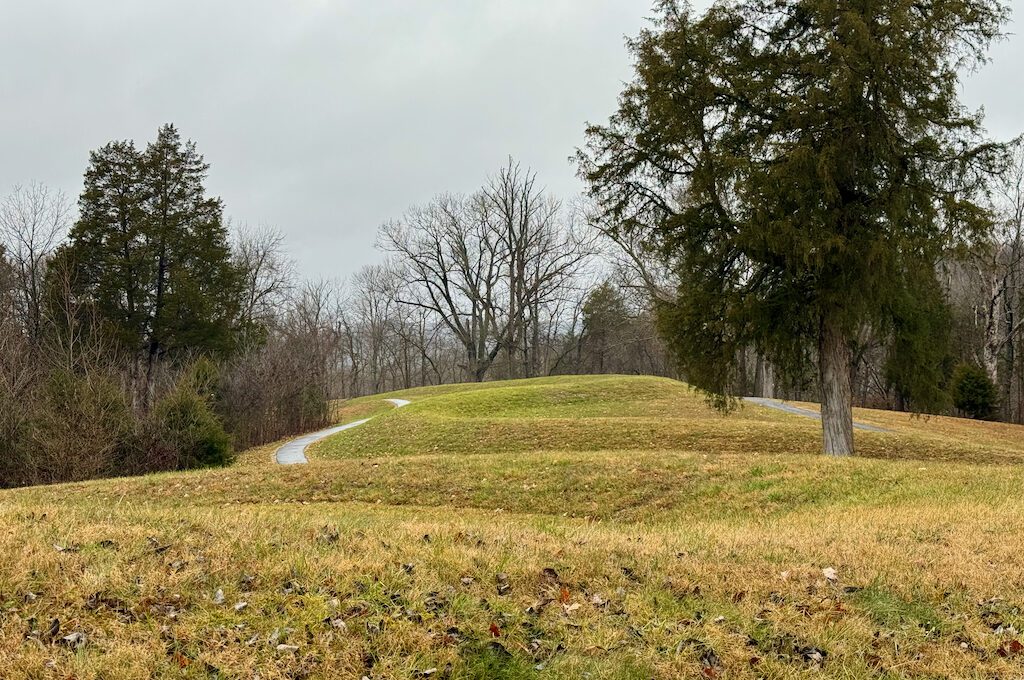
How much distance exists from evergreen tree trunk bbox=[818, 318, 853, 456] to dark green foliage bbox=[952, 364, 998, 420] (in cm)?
2272

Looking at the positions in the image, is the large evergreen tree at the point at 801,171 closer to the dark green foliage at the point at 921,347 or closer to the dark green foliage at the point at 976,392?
the dark green foliage at the point at 921,347

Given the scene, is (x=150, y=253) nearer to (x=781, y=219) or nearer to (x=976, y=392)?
(x=781, y=219)

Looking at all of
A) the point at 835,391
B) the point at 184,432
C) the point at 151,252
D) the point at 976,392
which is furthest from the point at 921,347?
the point at 151,252

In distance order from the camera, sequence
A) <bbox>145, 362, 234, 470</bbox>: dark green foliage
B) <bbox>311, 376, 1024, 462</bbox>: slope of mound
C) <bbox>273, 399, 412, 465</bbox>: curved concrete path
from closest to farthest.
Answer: <bbox>311, 376, 1024, 462</bbox>: slope of mound < <bbox>145, 362, 234, 470</bbox>: dark green foliage < <bbox>273, 399, 412, 465</bbox>: curved concrete path

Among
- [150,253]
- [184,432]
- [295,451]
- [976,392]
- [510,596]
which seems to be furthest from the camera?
[976,392]

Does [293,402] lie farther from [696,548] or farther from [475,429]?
[696,548]

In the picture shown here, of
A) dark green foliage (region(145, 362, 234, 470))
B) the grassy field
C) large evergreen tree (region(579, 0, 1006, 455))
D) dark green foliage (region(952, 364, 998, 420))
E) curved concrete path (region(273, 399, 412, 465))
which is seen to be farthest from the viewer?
dark green foliage (region(952, 364, 998, 420))

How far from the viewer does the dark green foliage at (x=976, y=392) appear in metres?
31.5

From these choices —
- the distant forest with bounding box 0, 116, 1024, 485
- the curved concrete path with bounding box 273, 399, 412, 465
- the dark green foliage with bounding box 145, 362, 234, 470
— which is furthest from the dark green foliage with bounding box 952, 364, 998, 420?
the dark green foliage with bounding box 145, 362, 234, 470

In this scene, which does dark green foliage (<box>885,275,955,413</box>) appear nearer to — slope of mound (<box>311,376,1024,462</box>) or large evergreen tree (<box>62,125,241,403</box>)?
slope of mound (<box>311,376,1024,462</box>)

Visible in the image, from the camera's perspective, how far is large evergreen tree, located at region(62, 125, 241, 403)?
1139 inches

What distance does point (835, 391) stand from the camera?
13820 millimetres

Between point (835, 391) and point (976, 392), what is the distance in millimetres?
23861

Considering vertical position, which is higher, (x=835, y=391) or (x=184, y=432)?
(x=835, y=391)
